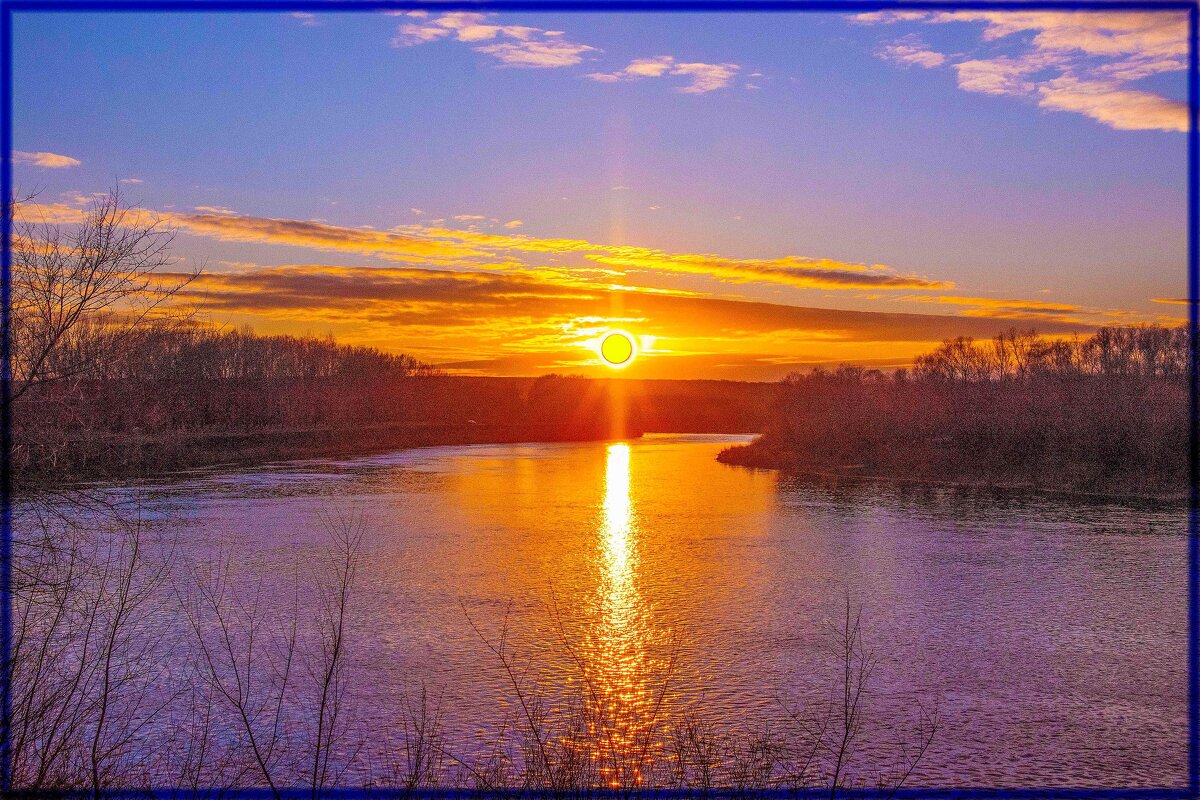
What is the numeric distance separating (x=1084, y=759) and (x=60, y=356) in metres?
9.91

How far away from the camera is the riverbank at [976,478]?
1116 inches

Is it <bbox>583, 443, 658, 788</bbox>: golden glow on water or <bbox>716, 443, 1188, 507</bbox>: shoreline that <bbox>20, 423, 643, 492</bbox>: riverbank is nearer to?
<bbox>583, 443, 658, 788</bbox>: golden glow on water

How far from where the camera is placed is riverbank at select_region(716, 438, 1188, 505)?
1116 inches

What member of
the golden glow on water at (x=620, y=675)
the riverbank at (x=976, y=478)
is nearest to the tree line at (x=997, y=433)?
the riverbank at (x=976, y=478)

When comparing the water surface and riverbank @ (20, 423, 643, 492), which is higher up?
riverbank @ (20, 423, 643, 492)

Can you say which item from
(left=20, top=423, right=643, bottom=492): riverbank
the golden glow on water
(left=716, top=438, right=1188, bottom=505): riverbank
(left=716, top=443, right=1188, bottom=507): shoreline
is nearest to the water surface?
the golden glow on water

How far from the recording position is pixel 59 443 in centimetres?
839

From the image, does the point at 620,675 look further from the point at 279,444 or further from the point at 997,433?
the point at 279,444

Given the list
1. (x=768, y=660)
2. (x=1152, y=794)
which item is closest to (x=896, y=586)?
(x=768, y=660)

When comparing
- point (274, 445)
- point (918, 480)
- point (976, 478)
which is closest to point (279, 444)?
point (274, 445)

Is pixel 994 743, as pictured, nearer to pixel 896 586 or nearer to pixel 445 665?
pixel 445 665

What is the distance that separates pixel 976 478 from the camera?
32.7 meters

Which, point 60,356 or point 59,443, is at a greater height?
point 60,356

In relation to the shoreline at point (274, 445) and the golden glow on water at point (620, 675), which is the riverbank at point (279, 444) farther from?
the golden glow on water at point (620, 675)
